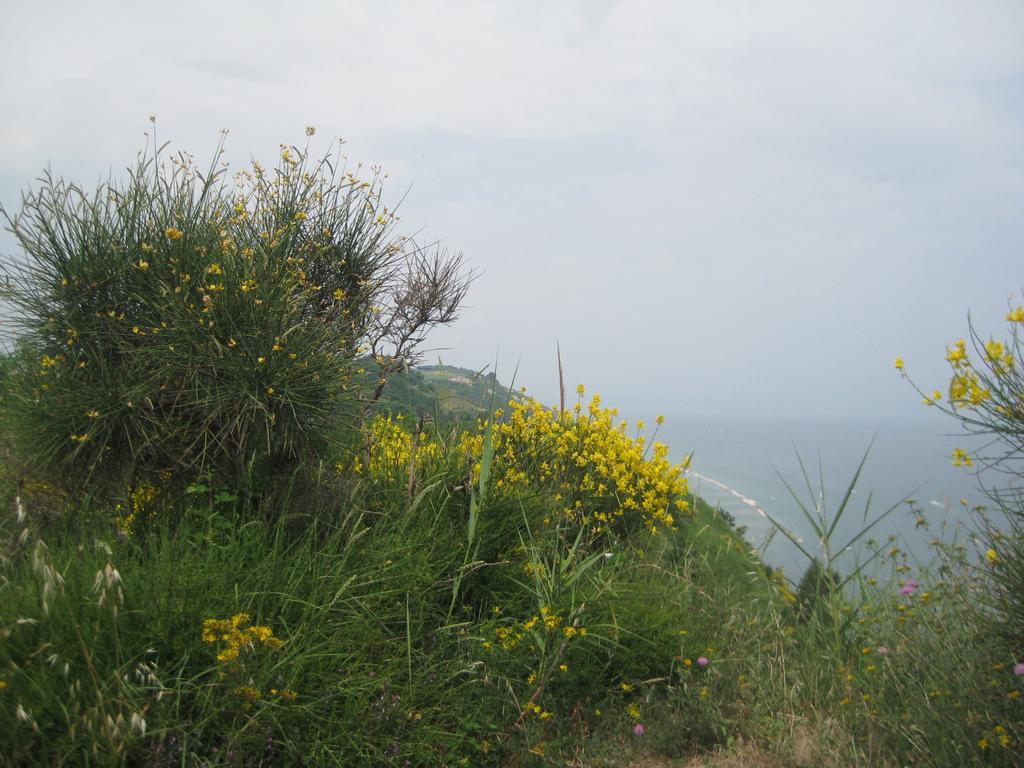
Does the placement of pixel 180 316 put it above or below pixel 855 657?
above

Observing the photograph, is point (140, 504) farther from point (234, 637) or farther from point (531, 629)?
point (531, 629)

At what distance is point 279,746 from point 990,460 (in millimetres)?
3168

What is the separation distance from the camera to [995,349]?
2.98 m

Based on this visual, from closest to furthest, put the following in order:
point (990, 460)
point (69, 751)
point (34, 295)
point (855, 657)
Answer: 1. point (69, 751)
2. point (990, 460)
3. point (855, 657)
4. point (34, 295)

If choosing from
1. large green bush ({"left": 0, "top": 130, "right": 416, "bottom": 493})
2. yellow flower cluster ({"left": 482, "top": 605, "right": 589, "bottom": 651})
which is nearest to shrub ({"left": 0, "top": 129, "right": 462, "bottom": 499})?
large green bush ({"left": 0, "top": 130, "right": 416, "bottom": 493})

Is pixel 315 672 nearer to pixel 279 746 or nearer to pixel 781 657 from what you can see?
pixel 279 746

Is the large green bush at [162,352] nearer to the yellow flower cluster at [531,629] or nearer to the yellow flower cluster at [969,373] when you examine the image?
the yellow flower cluster at [531,629]

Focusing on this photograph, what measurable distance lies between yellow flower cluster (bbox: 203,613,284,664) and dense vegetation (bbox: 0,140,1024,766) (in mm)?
17

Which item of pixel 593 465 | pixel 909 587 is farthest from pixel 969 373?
pixel 593 465

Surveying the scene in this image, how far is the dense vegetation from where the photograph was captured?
3.04 meters

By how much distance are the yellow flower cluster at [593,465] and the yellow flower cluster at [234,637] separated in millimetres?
3076

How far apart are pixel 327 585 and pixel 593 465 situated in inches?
133

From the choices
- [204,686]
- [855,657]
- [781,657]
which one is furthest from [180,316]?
[855,657]

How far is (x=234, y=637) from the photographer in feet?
9.89
